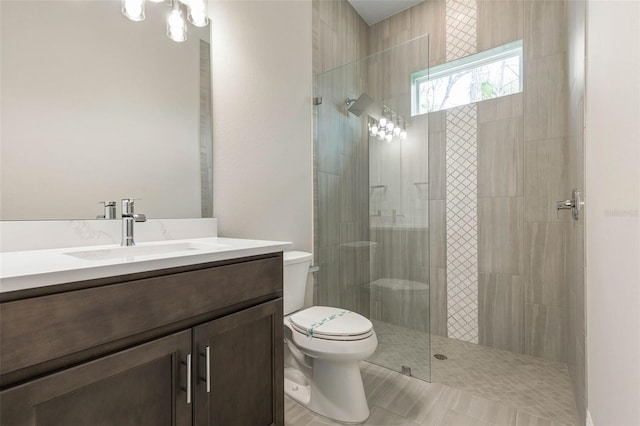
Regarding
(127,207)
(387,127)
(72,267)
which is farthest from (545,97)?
(72,267)

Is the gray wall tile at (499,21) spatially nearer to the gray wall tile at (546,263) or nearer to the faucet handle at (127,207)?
the gray wall tile at (546,263)

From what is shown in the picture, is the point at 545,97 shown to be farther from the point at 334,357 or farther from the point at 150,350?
the point at 150,350

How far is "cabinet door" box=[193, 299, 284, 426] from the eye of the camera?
3.09 ft

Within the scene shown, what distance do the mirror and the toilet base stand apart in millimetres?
1005

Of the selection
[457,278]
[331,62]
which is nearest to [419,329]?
[457,278]

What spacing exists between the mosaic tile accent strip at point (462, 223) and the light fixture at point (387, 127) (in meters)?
0.65

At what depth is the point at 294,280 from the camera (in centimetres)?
181

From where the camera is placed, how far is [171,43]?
148 cm

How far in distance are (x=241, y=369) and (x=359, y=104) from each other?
1.91 m

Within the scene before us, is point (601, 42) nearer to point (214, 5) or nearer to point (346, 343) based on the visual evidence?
point (346, 343)

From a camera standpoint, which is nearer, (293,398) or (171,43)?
(171,43)

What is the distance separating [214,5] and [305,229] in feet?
4.75

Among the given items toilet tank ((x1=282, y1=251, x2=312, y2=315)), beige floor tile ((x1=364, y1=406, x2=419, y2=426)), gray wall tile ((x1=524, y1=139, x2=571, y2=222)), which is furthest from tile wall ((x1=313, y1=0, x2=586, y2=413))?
beige floor tile ((x1=364, y1=406, x2=419, y2=426))

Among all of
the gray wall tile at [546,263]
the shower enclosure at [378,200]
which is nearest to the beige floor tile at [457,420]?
the shower enclosure at [378,200]
